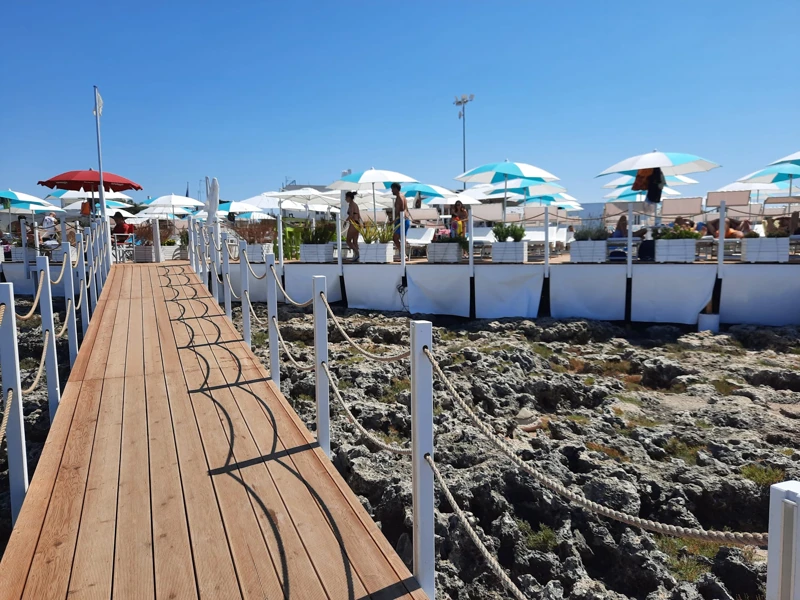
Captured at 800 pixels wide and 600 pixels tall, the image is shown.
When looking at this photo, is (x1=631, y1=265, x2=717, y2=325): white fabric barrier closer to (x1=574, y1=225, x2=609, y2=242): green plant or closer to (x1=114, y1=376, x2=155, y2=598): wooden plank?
(x1=574, y1=225, x2=609, y2=242): green plant

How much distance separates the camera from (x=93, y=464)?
3.62m

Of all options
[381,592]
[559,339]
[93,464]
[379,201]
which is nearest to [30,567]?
[93,464]

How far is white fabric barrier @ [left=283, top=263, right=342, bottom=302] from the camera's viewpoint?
12.6 meters

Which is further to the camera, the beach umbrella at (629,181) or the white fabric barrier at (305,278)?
the beach umbrella at (629,181)

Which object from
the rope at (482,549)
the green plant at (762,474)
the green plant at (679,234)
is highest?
the green plant at (679,234)

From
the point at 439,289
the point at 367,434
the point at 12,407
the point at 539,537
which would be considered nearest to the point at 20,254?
the point at 439,289

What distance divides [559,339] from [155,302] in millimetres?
6412

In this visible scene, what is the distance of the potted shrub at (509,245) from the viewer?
38.6ft

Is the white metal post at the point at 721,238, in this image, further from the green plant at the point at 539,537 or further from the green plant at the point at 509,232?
the green plant at the point at 539,537

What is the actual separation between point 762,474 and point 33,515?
568 cm

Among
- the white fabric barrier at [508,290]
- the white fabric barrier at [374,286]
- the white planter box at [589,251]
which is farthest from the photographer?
the white fabric barrier at [374,286]

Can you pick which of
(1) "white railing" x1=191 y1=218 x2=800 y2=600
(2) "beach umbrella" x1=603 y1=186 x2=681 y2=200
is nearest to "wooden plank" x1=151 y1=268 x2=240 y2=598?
(1) "white railing" x1=191 y1=218 x2=800 y2=600

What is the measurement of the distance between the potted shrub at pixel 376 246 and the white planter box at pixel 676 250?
5108 mm

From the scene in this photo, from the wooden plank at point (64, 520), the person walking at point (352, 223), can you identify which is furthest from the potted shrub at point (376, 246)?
the wooden plank at point (64, 520)
